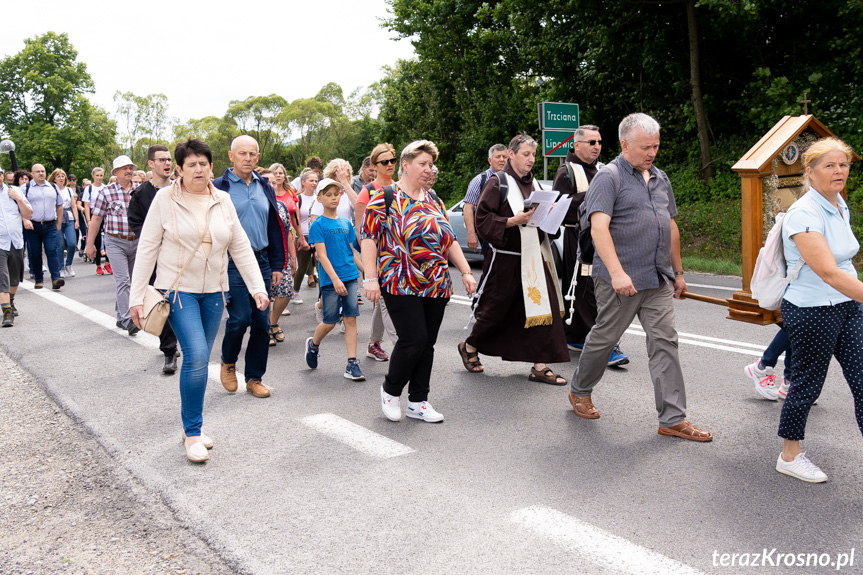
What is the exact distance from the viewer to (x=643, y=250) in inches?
178

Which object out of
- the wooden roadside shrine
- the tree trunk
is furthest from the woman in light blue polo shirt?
the tree trunk

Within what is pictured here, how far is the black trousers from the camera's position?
4.89 metres

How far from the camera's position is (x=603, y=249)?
14.7 ft

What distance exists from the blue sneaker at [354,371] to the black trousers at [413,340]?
111 cm

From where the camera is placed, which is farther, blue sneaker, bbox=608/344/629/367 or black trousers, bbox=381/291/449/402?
blue sneaker, bbox=608/344/629/367

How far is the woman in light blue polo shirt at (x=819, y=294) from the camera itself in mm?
3623

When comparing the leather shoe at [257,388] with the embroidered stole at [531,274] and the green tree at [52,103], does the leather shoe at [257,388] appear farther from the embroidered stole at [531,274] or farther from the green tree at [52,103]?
the green tree at [52,103]

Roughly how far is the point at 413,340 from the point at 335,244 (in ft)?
6.22

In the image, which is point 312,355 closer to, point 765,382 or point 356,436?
point 356,436

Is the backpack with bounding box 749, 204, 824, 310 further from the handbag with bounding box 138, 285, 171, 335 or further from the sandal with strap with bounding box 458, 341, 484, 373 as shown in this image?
the handbag with bounding box 138, 285, 171, 335

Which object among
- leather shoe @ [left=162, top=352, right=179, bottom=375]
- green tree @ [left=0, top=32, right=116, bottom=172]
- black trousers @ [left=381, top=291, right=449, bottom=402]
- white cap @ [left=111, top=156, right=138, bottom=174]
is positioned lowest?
leather shoe @ [left=162, top=352, right=179, bottom=375]

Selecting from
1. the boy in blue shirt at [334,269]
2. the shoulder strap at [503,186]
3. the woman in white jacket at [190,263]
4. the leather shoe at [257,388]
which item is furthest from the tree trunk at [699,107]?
the woman in white jacket at [190,263]

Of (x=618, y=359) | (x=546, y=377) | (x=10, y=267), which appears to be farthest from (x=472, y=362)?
(x=10, y=267)

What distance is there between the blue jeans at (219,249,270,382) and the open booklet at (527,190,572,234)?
2101 mm
